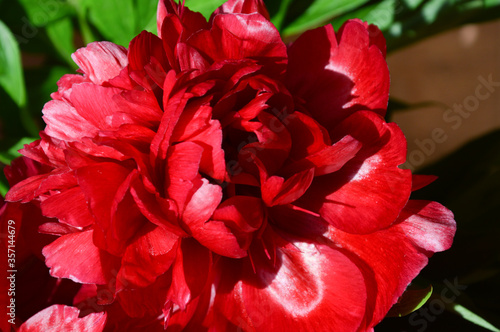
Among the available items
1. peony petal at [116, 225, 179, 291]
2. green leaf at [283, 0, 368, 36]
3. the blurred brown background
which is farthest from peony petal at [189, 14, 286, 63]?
the blurred brown background

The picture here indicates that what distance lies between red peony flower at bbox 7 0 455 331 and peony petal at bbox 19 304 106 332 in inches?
0.4

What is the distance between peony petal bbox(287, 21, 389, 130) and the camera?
0.29m

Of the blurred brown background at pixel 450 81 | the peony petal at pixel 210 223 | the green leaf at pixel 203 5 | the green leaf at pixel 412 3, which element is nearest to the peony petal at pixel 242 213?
the peony petal at pixel 210 223

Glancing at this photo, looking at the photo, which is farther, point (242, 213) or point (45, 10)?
point (45, 10)

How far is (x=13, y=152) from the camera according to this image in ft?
1.49

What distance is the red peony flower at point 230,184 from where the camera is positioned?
0.26 meters

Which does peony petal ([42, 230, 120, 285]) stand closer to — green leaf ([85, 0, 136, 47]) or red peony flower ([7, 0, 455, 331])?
red peony flower ([7, 0, 455, 331])

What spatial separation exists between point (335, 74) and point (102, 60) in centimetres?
14

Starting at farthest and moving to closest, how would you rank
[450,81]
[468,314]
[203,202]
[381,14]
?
[450,81] → [381,14] → [468,314] → [203,202]

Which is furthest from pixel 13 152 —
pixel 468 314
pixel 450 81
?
pixel 450 81

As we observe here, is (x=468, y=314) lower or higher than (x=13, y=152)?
Result: lower

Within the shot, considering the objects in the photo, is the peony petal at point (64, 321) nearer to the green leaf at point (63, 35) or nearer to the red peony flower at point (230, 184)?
the red peony flower at point (230, 184)

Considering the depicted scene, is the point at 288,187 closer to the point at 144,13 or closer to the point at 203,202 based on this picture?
the point at 203,202

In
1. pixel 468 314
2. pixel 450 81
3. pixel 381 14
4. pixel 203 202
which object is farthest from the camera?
pixel 450 81
